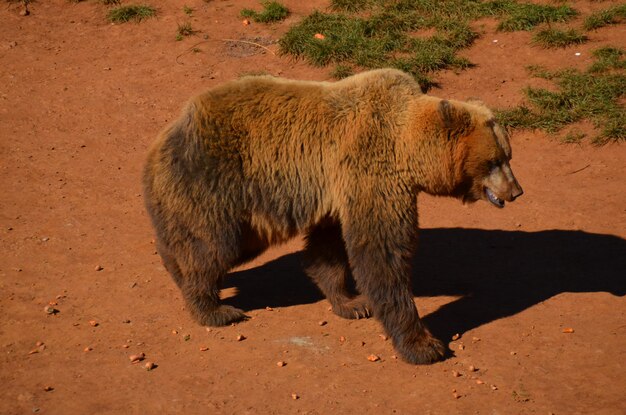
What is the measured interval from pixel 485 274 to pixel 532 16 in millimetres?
5349

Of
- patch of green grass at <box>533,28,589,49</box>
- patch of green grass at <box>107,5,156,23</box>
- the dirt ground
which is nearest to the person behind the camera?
the dirt ground

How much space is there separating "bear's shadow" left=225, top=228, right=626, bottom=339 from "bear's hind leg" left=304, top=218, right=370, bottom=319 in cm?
33

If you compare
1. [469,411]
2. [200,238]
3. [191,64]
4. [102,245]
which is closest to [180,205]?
[200,238]

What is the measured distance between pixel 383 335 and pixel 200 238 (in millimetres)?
1675

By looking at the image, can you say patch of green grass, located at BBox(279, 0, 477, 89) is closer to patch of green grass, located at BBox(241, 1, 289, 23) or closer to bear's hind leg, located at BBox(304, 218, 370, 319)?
patch of green grass, located at BBox(241, 1, 289, 23)

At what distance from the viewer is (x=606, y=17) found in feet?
39.7

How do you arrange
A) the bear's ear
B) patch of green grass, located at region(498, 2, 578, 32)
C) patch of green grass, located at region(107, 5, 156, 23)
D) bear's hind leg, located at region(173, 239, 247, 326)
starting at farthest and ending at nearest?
patch of green grass, located at region(107, 5, 156, 23) < patch of green grass, located at region(498, 2, 578, 32) < bear's hind leg, located at region(173, 239, 247, 326) < the bear's ear

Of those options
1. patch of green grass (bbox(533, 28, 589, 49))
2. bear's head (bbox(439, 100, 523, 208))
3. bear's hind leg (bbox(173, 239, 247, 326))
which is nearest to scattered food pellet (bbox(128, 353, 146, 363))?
bear's hind leg (bbox(173, 239, 247, 326))

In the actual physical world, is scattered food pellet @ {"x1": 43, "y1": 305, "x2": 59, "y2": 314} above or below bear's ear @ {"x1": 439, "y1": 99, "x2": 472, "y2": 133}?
below

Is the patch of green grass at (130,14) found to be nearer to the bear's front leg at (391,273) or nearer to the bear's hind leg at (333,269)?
the bear's hind leg at (333,269)

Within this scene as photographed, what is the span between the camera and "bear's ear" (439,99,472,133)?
6578mm

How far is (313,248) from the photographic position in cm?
758

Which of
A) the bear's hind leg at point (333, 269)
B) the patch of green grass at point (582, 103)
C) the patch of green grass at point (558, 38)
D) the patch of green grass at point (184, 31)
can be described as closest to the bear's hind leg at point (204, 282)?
the bear's hind leg at point (333, 269)

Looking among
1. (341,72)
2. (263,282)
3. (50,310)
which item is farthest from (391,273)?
(341,72)
